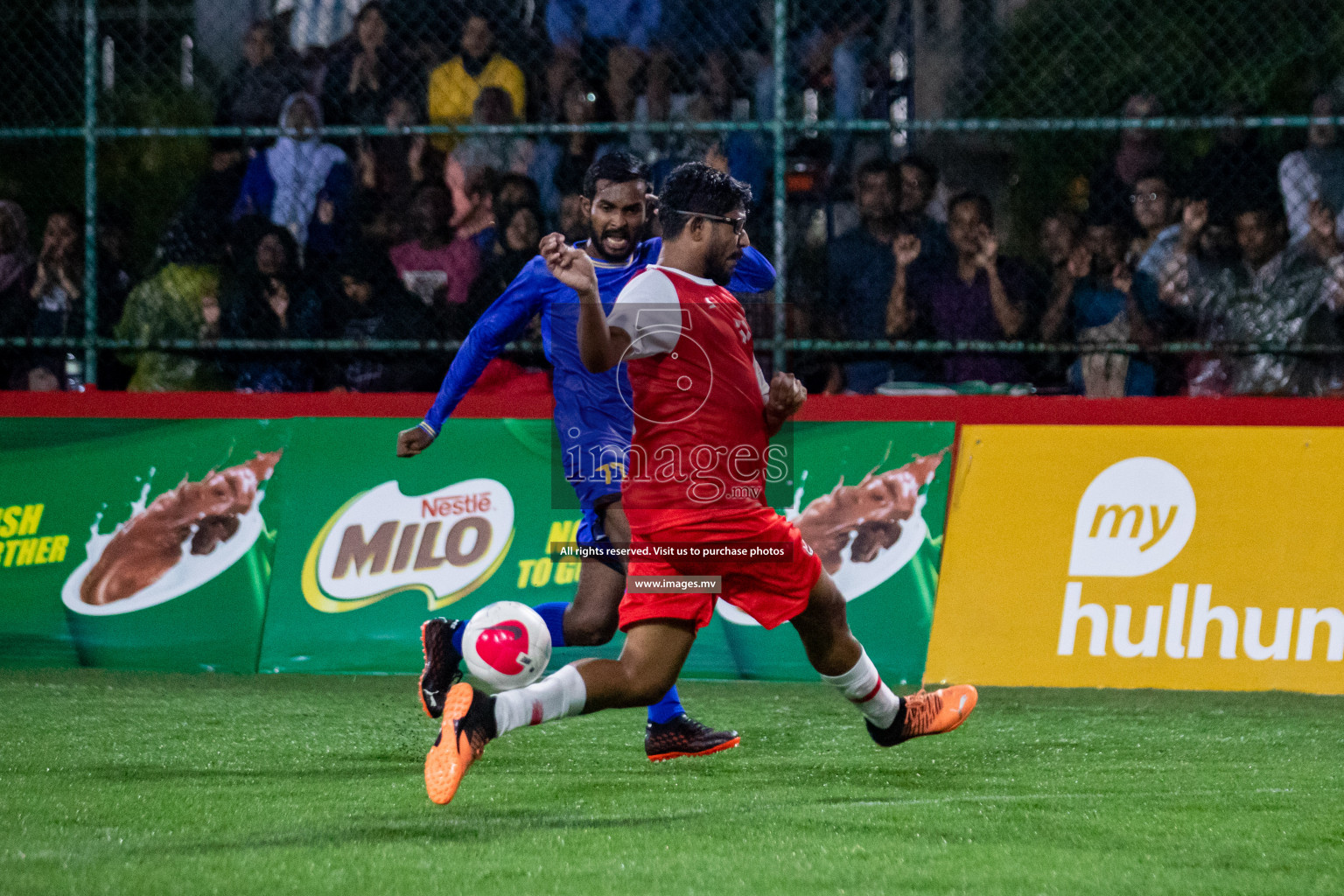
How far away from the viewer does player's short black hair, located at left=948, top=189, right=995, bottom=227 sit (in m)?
8.54

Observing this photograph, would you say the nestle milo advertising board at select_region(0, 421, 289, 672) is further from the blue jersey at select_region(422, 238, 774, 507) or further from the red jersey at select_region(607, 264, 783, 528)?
the red jersey at select_region(607, 264, 783, 528)

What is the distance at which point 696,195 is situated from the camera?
15.4ft

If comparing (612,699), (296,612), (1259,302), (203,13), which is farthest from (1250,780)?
(203,13)

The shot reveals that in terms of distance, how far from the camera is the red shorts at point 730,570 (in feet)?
15.0

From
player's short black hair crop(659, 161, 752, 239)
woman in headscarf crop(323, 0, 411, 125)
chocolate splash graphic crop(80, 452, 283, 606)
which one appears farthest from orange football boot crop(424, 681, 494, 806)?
woman in headscarf crop(323, 0, 411, 125)

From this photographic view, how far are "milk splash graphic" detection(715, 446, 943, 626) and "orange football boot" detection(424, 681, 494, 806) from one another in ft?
10.3

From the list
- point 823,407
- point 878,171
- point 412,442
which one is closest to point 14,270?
point 412,442

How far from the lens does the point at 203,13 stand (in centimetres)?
973

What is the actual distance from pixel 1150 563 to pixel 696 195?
A: 342 cm

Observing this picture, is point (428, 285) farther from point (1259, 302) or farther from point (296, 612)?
point (1259, 302)

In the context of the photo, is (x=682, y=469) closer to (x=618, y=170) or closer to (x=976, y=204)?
(x=618, y=170)

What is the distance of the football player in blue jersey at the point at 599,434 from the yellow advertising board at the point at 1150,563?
1.92 metres

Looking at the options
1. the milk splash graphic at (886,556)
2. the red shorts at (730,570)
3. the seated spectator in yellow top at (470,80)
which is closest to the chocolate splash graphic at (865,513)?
the milk splash graphic at (886,556)

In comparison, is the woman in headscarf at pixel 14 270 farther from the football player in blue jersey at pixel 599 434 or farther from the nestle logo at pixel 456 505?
the football player in blue jersey at pixel 599 434
